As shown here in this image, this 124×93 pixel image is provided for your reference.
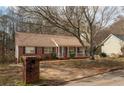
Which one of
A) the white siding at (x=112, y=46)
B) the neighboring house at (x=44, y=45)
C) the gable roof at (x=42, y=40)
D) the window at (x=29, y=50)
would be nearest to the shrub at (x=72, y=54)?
the neighboring house at (x=44, y=45)

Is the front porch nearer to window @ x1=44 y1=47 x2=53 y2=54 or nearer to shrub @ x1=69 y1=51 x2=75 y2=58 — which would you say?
shrub @ x1=69 y1=51 x2=75 y2=58

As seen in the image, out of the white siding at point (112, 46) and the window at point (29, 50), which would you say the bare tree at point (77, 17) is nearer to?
the window at point (29, 50)

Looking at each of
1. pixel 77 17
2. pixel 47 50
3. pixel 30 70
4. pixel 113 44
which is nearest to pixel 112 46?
pixel 113 44

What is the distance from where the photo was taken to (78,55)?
130 feet

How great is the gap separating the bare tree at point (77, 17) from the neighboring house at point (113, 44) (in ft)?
51.1

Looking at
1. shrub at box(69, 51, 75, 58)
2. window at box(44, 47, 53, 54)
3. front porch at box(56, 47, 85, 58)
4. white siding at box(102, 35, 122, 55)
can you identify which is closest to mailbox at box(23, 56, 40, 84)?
window at box(44, 47, 53, 54)

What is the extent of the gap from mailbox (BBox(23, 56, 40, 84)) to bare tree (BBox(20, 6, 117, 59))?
722 cm

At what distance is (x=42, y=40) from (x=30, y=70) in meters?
19.6

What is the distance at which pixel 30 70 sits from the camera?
52.9ft

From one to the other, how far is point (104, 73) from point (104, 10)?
331 inches

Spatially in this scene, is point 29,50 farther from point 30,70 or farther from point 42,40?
point 30,70
